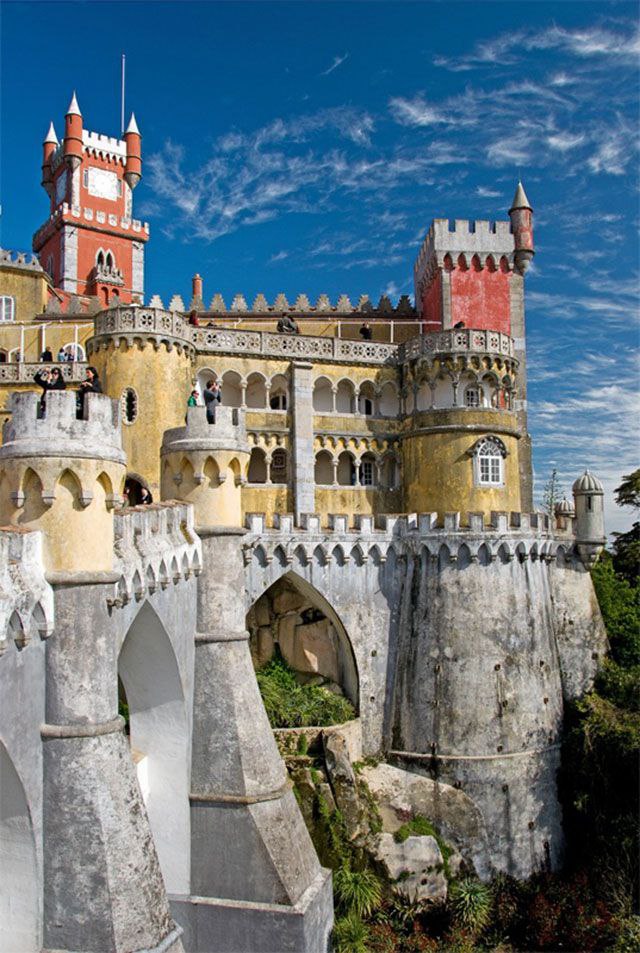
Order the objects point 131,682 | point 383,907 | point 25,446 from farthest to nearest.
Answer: point 383,907
point 131,682
point 25,446

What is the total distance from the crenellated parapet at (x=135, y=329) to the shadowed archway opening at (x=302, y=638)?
34.7ft

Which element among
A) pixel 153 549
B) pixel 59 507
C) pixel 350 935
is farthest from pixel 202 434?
pixel 350 935

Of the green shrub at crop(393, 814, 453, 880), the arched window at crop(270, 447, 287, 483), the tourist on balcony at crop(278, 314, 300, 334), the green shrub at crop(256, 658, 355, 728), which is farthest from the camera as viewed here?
the tourist on balcony at crop(278, 314, 300, 334)

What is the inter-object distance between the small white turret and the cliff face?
3.78 m

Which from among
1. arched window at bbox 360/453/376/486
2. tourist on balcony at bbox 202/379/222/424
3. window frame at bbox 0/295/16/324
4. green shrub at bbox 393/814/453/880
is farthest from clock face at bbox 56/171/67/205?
green shrub at bbox 393/814/453/880

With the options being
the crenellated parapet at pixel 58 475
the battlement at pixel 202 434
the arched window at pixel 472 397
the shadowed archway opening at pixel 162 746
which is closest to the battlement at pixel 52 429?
the crenellated parapet at pixel 58 475

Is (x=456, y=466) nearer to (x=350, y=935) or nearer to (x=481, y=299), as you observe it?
(x=481, y=299)

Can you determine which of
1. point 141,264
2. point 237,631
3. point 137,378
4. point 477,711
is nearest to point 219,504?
point 237,631

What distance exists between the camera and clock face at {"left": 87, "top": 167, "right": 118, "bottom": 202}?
56875 millimetres

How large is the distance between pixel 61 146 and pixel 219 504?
45.0 meters

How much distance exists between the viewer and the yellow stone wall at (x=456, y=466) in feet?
119

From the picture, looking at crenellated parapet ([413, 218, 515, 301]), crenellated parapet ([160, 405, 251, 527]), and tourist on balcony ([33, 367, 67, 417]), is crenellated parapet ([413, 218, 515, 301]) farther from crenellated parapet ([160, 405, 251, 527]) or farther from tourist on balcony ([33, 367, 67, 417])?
tourist on balcony ([33, 367, 67, 417])

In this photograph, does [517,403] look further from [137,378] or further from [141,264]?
[141,264]

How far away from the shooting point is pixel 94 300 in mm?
47375
